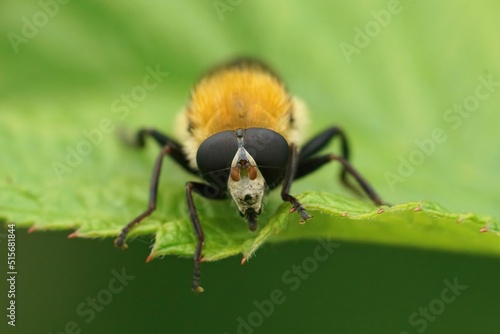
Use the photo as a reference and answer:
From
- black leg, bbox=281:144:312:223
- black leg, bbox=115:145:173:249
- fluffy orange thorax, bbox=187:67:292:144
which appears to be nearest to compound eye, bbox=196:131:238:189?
fluffy orange thorax, bbox=187:67:292:144

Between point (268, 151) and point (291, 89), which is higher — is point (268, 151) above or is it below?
above

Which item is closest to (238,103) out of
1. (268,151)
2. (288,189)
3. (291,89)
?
(268,151)

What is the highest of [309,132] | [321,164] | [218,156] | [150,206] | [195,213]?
[218,156]

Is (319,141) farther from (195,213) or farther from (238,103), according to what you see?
(195,213)

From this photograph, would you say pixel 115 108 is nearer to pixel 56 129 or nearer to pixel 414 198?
pixel 56 129

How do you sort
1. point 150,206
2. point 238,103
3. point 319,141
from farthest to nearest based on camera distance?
point 319,141 → point 150,206 → point 238,103
